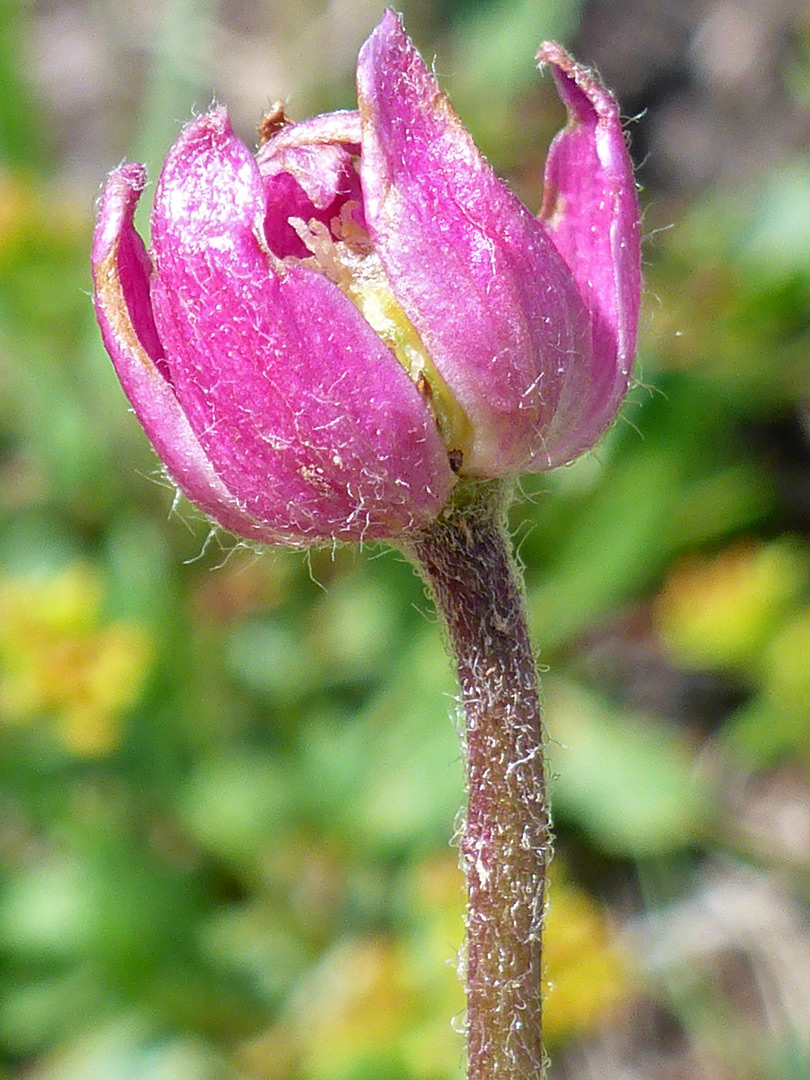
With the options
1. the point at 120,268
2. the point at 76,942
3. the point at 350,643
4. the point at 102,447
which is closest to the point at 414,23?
the point at 102,447

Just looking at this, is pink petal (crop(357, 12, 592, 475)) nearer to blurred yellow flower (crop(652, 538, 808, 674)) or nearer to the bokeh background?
the bokeh background

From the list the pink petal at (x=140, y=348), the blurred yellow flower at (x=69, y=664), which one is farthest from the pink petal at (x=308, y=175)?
the blurred yellow flower at (x=69, y=664)

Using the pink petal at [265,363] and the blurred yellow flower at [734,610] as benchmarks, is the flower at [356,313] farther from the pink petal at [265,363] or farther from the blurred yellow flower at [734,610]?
the blurred yellow flower at [734,610]

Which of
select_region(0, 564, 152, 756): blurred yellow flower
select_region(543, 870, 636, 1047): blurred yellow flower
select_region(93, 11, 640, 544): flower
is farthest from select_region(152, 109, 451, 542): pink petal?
select_region(0, 564, 152, 756): blurred yellow flower

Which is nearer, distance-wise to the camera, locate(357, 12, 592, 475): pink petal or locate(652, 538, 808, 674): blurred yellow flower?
locate(357, 12, 592, 475): pink petal

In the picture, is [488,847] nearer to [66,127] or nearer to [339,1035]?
[339,1035]

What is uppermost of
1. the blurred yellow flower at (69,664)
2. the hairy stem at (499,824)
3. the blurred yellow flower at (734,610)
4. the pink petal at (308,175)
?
the blurred yellow flower at (69,664)
